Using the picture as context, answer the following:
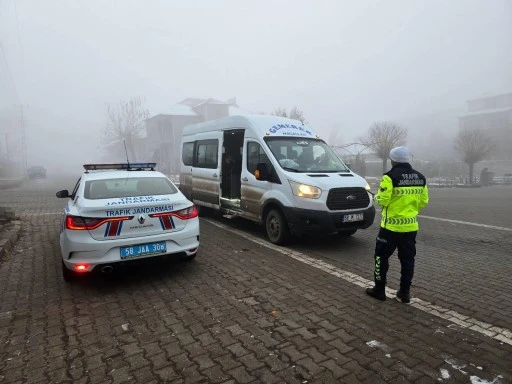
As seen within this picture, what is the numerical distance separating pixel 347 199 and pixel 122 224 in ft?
12.2

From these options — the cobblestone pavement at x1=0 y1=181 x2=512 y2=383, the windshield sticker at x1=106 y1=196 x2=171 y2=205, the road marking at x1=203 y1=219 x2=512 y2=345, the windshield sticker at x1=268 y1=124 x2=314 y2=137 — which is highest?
the windshield sticker at x1=268 y1=124 x2=314 y2=137

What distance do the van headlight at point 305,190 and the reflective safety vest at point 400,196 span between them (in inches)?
78.2

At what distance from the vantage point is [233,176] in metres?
8.52


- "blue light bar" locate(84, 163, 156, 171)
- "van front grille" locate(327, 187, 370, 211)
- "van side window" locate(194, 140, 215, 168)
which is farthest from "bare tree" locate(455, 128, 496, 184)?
"blue light bar" locate(84, 163, 156, 171)

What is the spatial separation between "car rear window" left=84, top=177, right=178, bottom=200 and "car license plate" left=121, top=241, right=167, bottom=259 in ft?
2.61

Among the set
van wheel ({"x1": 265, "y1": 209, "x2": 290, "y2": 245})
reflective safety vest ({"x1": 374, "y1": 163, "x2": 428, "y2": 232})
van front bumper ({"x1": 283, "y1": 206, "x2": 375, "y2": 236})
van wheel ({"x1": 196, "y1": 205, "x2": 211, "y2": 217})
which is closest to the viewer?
reflective safety vest ({"x1": 374, "y1": 163, "x2": 428, "y2": 232})

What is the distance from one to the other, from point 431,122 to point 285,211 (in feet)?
385

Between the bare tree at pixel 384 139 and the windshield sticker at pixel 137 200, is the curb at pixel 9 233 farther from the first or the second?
the bare tree at pixel 384 139

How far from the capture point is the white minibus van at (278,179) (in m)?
6.07

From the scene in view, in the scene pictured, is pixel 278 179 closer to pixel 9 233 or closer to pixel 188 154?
pixel 188 154

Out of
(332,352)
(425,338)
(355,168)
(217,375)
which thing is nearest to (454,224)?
(425,338)

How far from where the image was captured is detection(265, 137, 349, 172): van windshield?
675cm

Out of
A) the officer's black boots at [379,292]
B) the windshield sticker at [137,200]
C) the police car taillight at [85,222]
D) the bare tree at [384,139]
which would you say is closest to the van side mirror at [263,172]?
the windshield sticker at [137,200]

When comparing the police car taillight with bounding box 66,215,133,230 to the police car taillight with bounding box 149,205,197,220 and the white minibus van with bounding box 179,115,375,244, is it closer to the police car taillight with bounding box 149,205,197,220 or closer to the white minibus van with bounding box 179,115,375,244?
the police car taillight with bounding box 149,205,197,220
